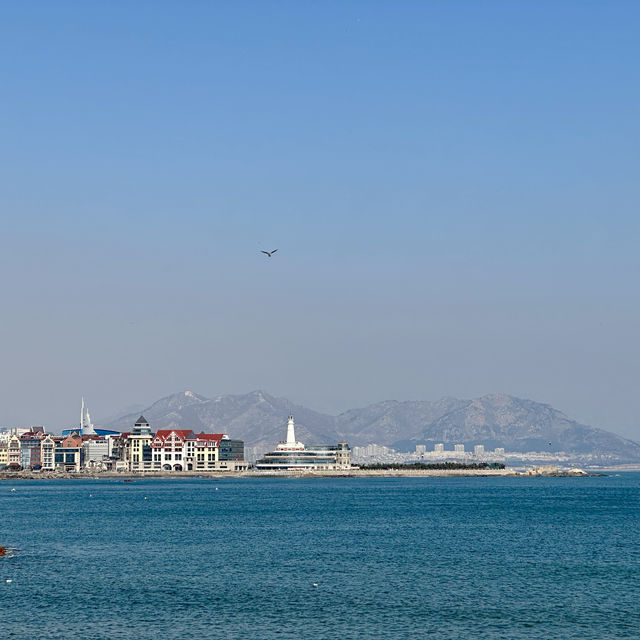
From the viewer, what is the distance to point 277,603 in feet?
170

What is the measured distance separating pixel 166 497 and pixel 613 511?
69411mm

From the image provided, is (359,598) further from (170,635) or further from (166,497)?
(166,497)

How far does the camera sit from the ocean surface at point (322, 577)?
46625 mm

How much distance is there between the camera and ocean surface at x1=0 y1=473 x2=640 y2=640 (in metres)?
46.6

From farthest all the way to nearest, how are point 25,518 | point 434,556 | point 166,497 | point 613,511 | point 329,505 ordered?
point 166,497
point 329,505
point 613,511
point 25,518
point 434,556

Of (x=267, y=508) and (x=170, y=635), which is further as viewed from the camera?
(x=267, y=508)

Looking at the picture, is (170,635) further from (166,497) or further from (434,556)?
(166,497)

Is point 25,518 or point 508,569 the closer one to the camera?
point 508,569

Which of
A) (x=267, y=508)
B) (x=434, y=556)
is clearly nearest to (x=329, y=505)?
(x=267, y=508)

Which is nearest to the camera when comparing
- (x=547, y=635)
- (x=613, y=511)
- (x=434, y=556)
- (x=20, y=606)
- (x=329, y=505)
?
(x=547, y=635)

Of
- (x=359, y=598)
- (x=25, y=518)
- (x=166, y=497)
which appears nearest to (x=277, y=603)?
(x=359, y=598)

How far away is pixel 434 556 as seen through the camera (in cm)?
6988

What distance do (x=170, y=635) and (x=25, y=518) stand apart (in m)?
69.3

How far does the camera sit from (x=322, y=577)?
59.8 m
